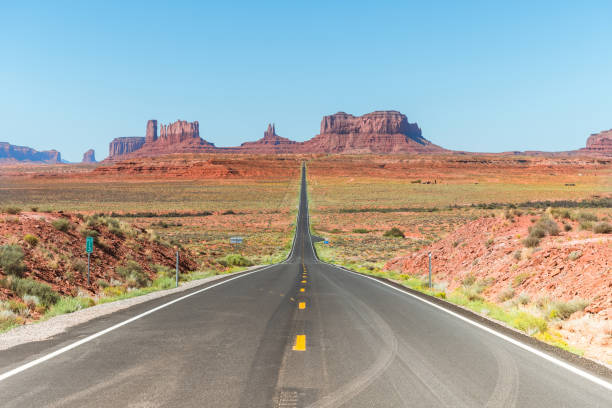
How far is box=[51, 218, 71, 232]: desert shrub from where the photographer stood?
18.0 metres

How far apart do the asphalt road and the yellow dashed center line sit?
32 millimetres

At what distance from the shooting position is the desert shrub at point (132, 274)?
1723 cm

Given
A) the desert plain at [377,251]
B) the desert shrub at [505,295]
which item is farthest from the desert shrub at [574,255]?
the desert shrub at [505,295]

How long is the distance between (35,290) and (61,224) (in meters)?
6.84

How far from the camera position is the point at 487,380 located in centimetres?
558

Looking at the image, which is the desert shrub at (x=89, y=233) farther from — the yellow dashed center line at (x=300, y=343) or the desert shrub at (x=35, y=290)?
the yellow dashed center line at (x=300, y=343)

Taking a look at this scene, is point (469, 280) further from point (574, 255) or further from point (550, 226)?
point (574, 255)

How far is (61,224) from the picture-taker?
Result: 18141 mm

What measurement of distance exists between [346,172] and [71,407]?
16877 cm

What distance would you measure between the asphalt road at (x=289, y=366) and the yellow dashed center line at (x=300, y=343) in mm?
32

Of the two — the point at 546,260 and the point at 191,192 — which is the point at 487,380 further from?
the point at 191,192

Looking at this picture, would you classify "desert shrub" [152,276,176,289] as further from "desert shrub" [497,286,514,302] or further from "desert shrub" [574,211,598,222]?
"desert shrub" [574,211,598,222]

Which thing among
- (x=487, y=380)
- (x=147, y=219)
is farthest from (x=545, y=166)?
(x=487, y=380)

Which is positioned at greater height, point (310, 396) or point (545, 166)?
point (545, 166)
